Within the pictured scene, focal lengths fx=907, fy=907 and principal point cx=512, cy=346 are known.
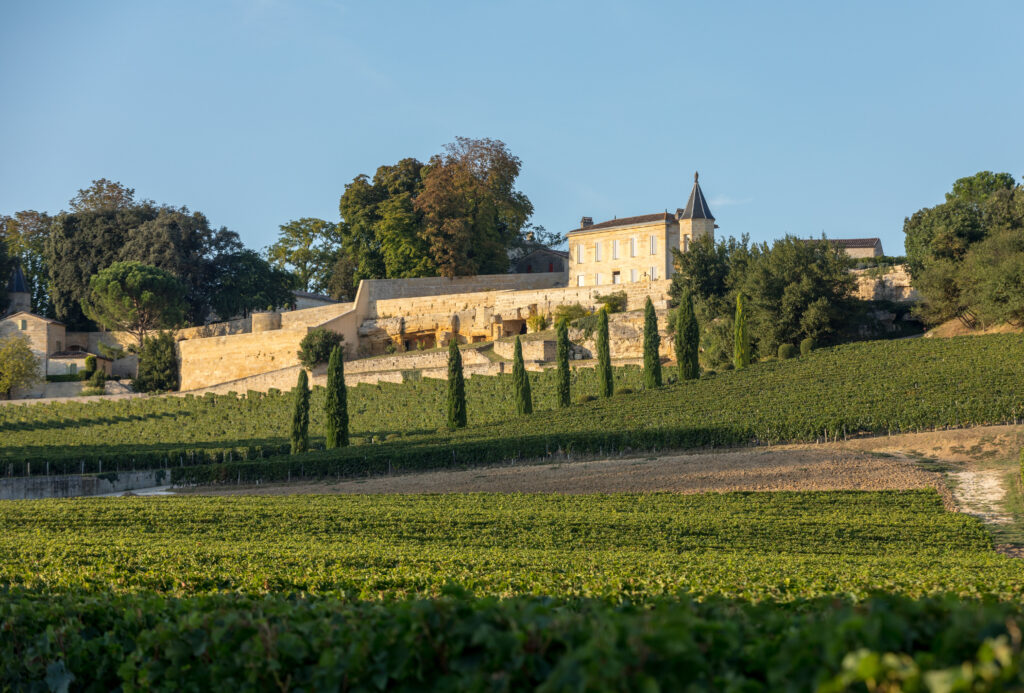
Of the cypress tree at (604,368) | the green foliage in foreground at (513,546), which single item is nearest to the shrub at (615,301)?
the cypress tree at (604,368)

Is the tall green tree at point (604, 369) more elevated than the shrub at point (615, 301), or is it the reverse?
the shrub at point (615, 301)

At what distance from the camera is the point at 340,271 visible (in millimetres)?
63906

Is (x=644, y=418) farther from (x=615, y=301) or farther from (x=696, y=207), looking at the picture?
(x=696, y=207)

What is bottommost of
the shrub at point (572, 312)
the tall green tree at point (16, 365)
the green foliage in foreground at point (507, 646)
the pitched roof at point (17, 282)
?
the green foliage in foreground at point (507, 646)

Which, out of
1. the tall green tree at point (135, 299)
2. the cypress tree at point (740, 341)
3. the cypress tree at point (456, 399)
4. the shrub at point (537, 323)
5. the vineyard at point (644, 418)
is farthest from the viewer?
the tall green tree at point (135, 299)

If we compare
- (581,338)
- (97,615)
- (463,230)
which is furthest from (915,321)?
(97,615)

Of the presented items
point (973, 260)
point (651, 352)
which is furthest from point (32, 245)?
point (973, 260)

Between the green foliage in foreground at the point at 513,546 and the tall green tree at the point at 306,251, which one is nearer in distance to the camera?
the green foliage in foreground at the point at 513,546

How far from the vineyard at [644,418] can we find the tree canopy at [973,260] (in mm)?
1905

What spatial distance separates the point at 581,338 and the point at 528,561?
120ft

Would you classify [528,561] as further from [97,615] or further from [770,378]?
[770,378]

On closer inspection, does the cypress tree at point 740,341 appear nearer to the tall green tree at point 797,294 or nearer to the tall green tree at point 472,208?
the tall green tree at point 797,294

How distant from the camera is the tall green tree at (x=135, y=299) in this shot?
55.1 metres

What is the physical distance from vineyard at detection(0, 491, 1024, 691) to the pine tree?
1807cm
